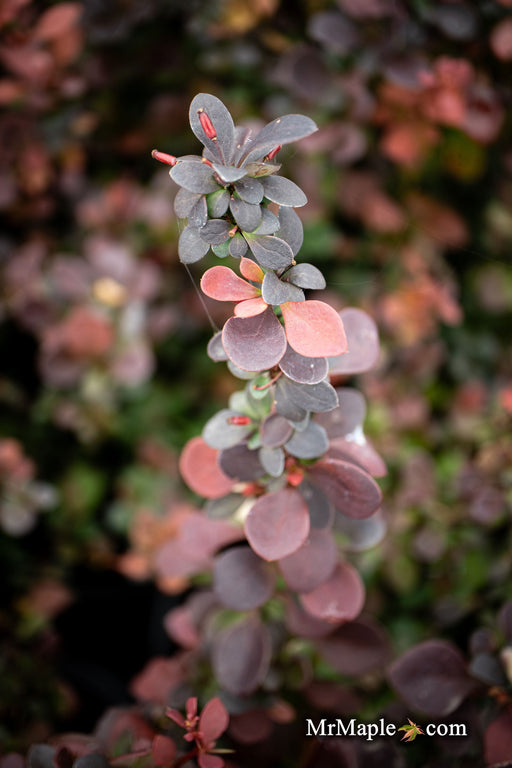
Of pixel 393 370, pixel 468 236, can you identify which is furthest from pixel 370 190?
pixel 393 370

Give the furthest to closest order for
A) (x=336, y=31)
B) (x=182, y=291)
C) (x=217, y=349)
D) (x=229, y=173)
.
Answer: (x=182, y=291) < (x=336, y=31) < (x=217, y=349) < (x=229, y=173)

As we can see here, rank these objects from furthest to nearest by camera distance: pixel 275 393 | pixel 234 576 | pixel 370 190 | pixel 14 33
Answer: pixel 370 190, pixel 14 33, pixel 234 576, pixel 275 393

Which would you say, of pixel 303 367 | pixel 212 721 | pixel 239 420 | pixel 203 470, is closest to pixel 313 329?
pixel 303 367

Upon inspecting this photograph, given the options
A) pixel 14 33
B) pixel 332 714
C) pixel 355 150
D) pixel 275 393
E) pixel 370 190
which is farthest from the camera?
pixel 370 190

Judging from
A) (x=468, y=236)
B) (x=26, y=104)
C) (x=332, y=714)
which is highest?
(x=26, y=104)

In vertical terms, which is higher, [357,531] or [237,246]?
[237,246]

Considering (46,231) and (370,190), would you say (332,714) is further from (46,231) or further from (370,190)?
(46,231)

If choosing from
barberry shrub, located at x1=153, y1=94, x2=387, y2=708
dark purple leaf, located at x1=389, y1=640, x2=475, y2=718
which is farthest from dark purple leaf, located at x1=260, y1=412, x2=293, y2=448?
dark purple leaf, located at x1=389, y1=640, x2=475, y2=718

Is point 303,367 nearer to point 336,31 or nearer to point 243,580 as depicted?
point 243,580
